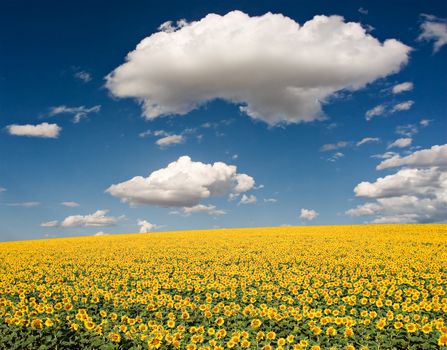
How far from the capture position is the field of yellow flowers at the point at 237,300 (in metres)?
9.26

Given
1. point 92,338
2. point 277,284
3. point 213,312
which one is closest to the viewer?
point 92,338

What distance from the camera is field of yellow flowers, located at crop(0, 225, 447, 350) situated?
9258 millimetres

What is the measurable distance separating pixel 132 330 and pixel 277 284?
26.9 ft

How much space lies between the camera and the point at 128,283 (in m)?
17.6

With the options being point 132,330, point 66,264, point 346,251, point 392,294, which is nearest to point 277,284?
point 392,294

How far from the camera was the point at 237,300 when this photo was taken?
14273 millimetres

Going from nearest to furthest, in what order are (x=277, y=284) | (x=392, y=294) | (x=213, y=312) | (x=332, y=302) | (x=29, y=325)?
(x=29, y=325), (x=213, y=312), (x=332, y=302), (x=392, y=294), (x=277, y=284)

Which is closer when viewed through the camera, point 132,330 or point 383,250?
point 132,330

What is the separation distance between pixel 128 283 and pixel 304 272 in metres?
8.56

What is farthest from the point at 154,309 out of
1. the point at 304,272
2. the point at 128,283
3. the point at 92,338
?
the point at 304,272

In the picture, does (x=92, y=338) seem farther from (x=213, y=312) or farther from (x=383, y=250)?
(x=383, y=250)

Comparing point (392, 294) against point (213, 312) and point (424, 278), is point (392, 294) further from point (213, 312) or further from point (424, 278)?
point (213, 312)

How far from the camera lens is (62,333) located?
31.6 ft

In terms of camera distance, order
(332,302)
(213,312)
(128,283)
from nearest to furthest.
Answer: (213,312) < (332,302) < (128,283)
